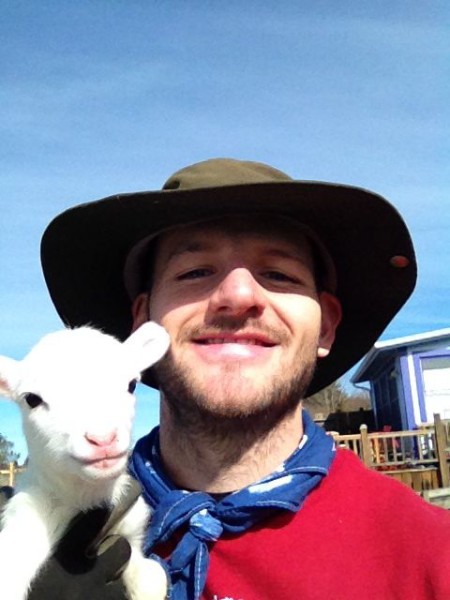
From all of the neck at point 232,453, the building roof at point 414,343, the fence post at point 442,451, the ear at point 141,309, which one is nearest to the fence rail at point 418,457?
the fence post at point 442,451

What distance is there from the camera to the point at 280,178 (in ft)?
10.5

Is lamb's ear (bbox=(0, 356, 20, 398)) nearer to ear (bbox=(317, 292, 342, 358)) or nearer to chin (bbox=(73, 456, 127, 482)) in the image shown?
chin (bbox=(73, 456, 127, 482))

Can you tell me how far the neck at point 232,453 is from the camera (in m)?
2.99

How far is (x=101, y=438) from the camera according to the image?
2268mm

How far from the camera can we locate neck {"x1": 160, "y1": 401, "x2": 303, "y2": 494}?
2.99m

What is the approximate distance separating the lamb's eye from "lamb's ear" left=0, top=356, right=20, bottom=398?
174 mm

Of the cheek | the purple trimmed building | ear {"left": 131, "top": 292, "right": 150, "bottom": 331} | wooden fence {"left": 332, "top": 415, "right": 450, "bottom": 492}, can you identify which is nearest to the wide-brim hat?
ear {"left": 131, "top": 292, "right": 150, "bottom": 331}

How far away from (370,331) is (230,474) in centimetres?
135

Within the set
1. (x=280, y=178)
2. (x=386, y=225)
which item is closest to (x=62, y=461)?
(x=280, y=178)

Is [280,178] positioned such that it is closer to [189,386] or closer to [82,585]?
[189,386]

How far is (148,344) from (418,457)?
49.0 feet

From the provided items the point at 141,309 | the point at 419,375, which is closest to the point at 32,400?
the point at 141,309

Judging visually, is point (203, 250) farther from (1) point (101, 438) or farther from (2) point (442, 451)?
(2) point (442, 451)

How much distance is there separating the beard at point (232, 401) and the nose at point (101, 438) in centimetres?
69
